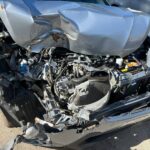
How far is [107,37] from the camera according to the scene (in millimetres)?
3461

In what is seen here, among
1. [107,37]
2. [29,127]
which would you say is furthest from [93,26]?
[29,127]

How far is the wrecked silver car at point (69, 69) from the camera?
3309 millimetres

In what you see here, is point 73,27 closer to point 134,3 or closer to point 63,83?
point 63,83

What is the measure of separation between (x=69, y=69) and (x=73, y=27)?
43 cm

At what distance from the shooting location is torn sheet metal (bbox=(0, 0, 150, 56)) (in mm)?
3260

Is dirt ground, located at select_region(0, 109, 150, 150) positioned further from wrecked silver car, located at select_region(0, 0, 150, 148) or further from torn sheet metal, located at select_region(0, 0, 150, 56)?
torn sheet metal, located at select_region(0, 0, 150, 56)

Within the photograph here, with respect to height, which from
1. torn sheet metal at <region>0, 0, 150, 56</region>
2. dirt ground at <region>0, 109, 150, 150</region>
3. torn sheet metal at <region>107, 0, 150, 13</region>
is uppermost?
torn sheet metal at <region>0, 0, 150, 56</region>

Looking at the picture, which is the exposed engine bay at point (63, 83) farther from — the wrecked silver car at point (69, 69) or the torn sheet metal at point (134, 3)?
the torn sheet metal at point (134, 3)

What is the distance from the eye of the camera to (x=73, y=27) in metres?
3.37

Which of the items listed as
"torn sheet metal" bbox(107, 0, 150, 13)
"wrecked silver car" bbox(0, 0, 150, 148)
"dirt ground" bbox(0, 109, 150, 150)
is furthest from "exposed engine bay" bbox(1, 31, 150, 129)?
"torn sheet metal" bbox(107, 0, 150, 13)

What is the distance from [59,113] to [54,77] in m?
0.36

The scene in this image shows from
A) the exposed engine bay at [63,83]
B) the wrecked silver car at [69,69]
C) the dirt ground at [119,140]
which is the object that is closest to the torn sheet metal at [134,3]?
the wrecked silver car at [69,69]

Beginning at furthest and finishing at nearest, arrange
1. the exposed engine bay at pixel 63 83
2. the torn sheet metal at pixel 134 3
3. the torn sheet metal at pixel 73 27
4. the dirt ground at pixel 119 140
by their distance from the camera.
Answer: the torn sheet metal at pixel 134 3, the dirt ground at pixel 119 140, the exposed engine bay at pixel 63 83, the torn sheet metal at pixel 73 27

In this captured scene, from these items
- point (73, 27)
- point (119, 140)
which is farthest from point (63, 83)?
point (119, 140)
